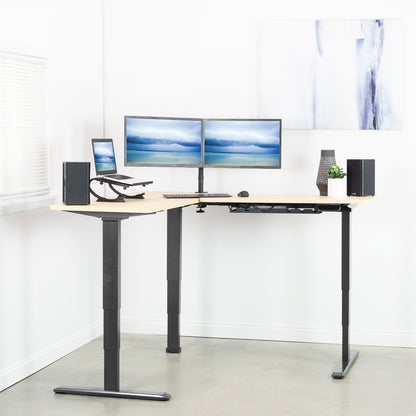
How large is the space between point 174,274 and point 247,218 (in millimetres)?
731

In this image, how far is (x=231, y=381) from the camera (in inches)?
170

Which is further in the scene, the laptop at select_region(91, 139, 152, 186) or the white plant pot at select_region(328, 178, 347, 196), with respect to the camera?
the white plant pot at select_region(328, 178, 347, 196)

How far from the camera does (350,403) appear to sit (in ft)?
12.9

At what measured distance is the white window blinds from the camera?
4168 mm

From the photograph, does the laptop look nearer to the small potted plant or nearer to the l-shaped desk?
the l-shaped desk

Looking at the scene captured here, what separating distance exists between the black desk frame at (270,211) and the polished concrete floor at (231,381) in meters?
0.08

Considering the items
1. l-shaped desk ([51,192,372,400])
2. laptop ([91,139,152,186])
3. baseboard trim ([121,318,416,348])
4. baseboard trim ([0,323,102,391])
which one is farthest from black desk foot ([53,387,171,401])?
baseboard trim ([121,318,416,348])

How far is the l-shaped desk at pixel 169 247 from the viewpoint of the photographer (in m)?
3.86

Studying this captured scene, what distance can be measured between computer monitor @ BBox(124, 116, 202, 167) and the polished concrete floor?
4.07 feet

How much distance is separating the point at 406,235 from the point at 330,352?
0.93 metres

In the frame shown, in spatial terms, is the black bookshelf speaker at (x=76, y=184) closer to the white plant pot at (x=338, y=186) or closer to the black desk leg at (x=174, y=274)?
the black desk leg at (x=174, y=274)

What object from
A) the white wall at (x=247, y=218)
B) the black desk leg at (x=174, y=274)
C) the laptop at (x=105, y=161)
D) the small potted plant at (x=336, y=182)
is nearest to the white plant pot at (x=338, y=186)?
the small potted plant at (x=336, y=182)

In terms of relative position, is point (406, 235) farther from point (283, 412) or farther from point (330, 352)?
point (283, 412)

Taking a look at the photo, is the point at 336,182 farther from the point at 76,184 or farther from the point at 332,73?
the point at 76,184
